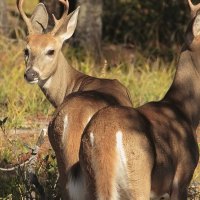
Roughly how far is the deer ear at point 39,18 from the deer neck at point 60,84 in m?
0.68

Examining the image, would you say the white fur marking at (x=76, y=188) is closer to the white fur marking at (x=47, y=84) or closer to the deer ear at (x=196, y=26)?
the deer ear at (x=196, y=26)

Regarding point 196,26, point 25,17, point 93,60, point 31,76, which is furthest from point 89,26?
point 196,26

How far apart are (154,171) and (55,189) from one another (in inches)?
65.6

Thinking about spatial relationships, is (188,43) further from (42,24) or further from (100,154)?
(42,24)

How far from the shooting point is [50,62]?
27.6ft

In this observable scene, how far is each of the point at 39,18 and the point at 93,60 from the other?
3472 millimetres

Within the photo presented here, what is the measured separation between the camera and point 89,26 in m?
13.8

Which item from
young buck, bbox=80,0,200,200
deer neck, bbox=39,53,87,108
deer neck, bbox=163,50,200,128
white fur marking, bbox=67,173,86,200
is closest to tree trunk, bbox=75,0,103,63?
deer neck, bbox=39,53,87,108

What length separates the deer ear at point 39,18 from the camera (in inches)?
357

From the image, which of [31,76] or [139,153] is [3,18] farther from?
[139,153]

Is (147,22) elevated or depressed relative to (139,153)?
depressed

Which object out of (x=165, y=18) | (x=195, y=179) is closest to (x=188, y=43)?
(x=195, y=179)

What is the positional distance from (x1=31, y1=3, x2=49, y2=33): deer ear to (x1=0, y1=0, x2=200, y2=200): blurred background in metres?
0.85

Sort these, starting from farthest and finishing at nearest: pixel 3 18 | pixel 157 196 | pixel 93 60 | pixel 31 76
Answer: pixel 3 18 → pixel 93 60 → pixel 31 76 → pixel 157 196
